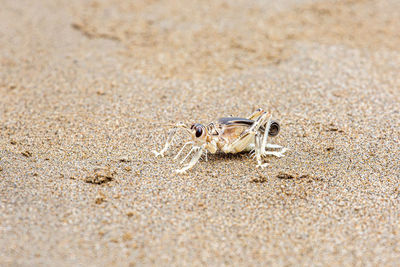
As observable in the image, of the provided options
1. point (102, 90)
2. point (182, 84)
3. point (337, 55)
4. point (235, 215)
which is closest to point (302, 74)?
point (337, 55)

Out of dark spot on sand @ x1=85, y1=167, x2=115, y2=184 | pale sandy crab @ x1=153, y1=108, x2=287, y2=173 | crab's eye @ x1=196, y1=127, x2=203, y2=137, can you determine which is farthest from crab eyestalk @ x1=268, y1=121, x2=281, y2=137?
dark spot on sand @ x1=85, y1=167, x2=115, y2=184

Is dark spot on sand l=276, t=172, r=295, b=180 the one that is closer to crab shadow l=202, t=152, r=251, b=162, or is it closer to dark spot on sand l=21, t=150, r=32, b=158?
crab shadow l=202, t=152, r=251, b=162

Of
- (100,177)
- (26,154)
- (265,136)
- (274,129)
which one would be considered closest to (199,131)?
(265,136)

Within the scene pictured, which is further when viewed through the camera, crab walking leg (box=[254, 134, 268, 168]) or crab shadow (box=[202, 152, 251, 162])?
crab shadow (box=[202, 152, 251, 162])

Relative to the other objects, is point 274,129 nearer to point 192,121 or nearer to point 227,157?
point 227,157

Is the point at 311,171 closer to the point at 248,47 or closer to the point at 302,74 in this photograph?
the point at 302,74

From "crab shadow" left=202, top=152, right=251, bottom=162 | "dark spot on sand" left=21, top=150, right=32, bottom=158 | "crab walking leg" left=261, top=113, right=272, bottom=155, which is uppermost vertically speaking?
"crab walking leg" left=261, top=113, right=272, bottom=155

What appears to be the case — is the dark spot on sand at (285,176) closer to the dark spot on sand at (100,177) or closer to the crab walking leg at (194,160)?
the crab walking leg at (194,160)
